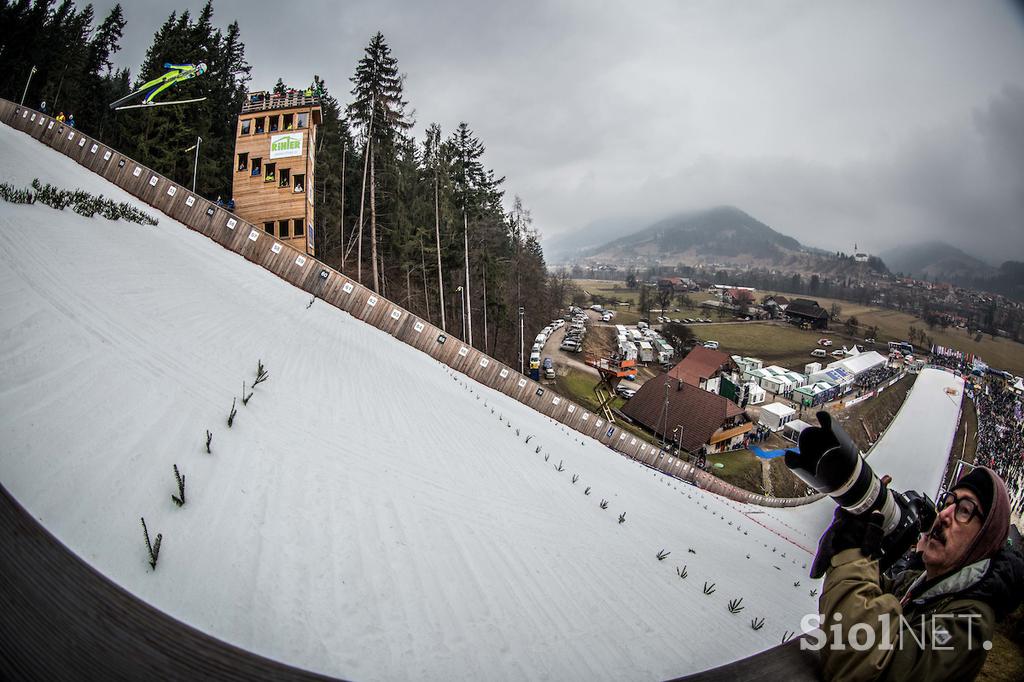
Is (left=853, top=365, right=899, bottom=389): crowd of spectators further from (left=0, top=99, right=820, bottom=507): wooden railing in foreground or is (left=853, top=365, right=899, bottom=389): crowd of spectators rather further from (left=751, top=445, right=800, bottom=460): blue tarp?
(left=0, top=99, right=820, bottom=507): wooden railing in foreground

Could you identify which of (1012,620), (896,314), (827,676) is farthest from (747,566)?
(896,314)

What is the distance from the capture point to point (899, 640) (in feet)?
5.12

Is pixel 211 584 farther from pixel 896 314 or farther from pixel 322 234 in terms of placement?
pixel 896 314

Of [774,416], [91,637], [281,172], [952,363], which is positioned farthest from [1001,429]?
[281,172]

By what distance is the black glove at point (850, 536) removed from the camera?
195cm

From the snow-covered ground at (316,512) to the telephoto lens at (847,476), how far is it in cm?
214

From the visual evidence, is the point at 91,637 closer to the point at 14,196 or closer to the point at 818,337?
the point at 14,196

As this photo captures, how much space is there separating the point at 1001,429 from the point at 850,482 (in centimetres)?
5093

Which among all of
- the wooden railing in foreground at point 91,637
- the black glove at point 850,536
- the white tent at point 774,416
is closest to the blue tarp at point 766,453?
the white tent at point 774,416

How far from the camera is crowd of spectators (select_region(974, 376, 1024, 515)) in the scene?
27391 mm

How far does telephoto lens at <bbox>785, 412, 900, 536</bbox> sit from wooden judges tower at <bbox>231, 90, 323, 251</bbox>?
879 inches

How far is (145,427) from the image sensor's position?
3.52m

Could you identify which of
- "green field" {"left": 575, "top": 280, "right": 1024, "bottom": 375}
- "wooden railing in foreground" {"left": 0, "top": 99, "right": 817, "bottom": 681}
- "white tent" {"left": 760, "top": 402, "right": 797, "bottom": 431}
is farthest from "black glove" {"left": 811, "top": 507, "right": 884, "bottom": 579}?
"green field" {"left": 575, "top": 280, "right": 1024, "bottom": 375}

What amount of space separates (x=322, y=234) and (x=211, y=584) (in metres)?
34.7
